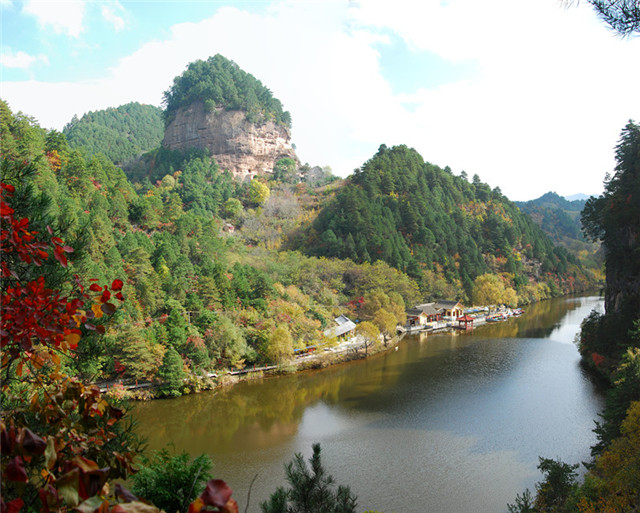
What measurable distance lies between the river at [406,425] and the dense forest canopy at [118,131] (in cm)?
A: 3232

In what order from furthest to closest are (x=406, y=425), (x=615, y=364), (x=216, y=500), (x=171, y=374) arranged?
(x=615, y=364), (x=171, y=374), (x=406, y=425), (x=216, y=500)

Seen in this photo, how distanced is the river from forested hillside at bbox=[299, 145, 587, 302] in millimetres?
13529

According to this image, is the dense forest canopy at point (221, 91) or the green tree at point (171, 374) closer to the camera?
the green tree at point (171, 374)

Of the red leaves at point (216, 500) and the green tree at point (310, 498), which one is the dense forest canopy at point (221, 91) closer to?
the green tree at point (310, 498)

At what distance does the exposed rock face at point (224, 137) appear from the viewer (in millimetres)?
46438

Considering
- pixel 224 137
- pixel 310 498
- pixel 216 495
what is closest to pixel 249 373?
pixel 310 498

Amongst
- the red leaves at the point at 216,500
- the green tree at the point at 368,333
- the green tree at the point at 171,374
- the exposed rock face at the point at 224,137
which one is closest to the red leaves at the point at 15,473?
the red leaves at the point at 216,500

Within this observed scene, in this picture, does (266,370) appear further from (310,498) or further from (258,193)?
(258,193)

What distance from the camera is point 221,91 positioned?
47.2 m

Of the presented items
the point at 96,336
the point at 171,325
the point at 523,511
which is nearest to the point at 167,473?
the point at 96,336

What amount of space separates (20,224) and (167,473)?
5.36m

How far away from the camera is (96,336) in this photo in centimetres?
652

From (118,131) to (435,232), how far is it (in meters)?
44.8

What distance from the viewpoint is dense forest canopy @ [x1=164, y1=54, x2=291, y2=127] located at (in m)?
47.1
